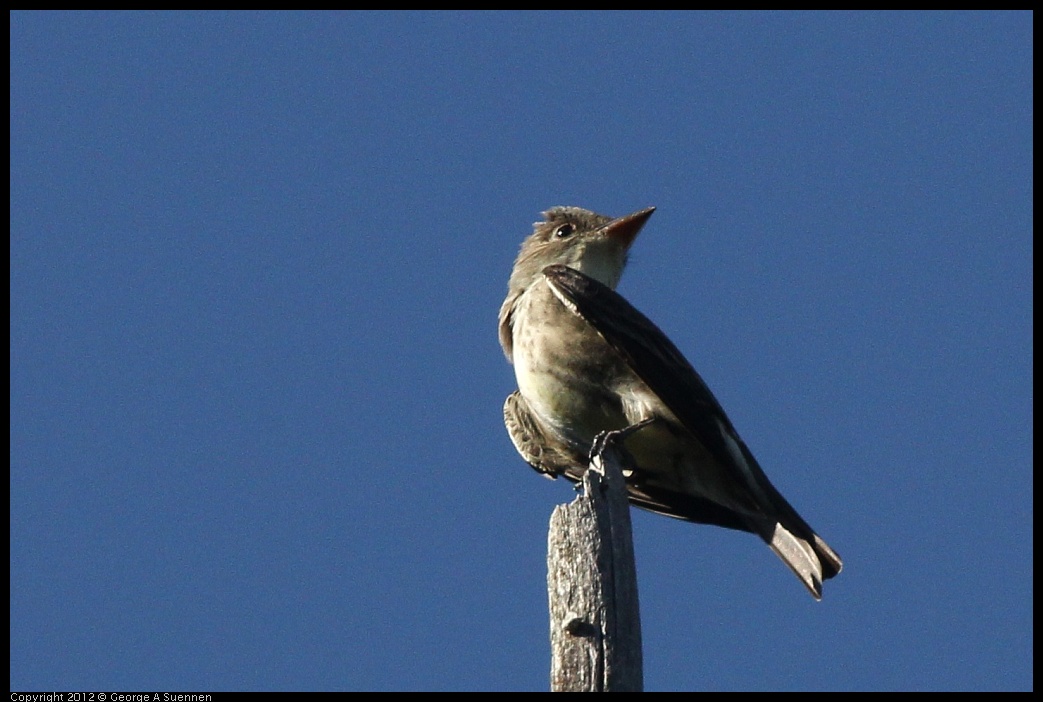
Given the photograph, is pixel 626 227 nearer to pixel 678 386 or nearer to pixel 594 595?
pixel 678 386

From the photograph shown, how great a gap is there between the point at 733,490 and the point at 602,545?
277 centimetres

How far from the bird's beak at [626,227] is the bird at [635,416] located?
53.2 inches

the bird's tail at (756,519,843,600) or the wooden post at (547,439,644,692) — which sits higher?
the bird's tail at (756,519,843,600)

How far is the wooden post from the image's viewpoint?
5289 millimetres

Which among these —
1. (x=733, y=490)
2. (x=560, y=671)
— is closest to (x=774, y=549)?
(x=733, y=490)

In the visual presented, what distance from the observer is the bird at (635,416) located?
8086 mm

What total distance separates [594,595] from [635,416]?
2.91 meters

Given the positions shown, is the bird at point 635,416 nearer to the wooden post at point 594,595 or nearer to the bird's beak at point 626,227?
the bird's beak at point 626,227

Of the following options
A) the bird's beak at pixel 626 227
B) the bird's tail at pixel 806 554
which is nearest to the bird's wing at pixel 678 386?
the bird's tail at pixel 806 554

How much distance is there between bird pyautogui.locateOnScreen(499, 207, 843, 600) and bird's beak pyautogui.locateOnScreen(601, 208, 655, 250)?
135 centimetres

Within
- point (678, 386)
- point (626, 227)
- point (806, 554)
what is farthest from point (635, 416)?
point (626, 227)

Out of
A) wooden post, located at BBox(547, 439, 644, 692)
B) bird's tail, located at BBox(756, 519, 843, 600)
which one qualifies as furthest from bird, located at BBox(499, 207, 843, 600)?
wooden post, located at BBox(547, 439, 644, 692)

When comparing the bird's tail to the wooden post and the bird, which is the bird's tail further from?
the wooden post

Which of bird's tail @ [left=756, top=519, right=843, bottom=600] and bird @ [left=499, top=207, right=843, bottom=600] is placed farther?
bird @ [left=499, top=207, right=843, bottom=600]
